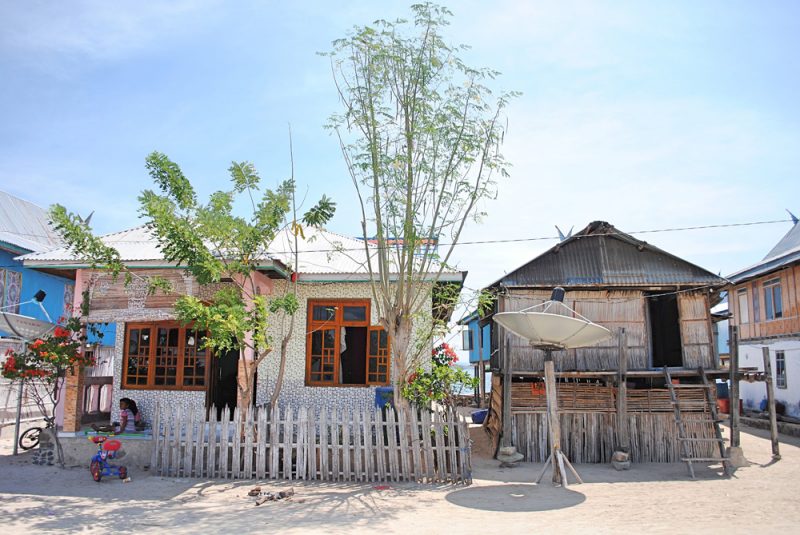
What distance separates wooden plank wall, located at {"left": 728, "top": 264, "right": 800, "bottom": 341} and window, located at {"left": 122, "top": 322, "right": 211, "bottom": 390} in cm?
1671

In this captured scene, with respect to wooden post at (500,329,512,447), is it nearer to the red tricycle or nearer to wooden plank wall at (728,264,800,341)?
the red tricycle

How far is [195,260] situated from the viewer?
9.39 meters

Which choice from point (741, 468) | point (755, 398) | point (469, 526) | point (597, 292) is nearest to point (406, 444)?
point (469, 526)

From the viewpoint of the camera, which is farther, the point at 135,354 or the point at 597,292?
the point at 597,292

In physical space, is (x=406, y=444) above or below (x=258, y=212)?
below

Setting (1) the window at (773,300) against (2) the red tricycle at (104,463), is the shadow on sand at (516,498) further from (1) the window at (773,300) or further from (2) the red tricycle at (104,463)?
(1) the window at (773,300)

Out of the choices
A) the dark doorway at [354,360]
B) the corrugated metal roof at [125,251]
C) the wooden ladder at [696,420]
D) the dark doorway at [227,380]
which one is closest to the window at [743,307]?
the wooden ladder at [696,420]

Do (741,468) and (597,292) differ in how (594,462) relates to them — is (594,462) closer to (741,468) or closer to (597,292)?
(741,468)

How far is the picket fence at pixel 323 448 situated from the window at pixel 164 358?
248 centimetres

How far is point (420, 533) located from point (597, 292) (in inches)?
324

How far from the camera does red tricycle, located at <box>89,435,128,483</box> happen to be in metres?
9.31

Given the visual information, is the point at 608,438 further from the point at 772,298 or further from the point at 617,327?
the point at 772,298

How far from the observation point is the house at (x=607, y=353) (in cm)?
1288

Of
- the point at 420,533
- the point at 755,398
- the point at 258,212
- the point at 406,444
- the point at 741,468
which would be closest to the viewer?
the point at 420,533
